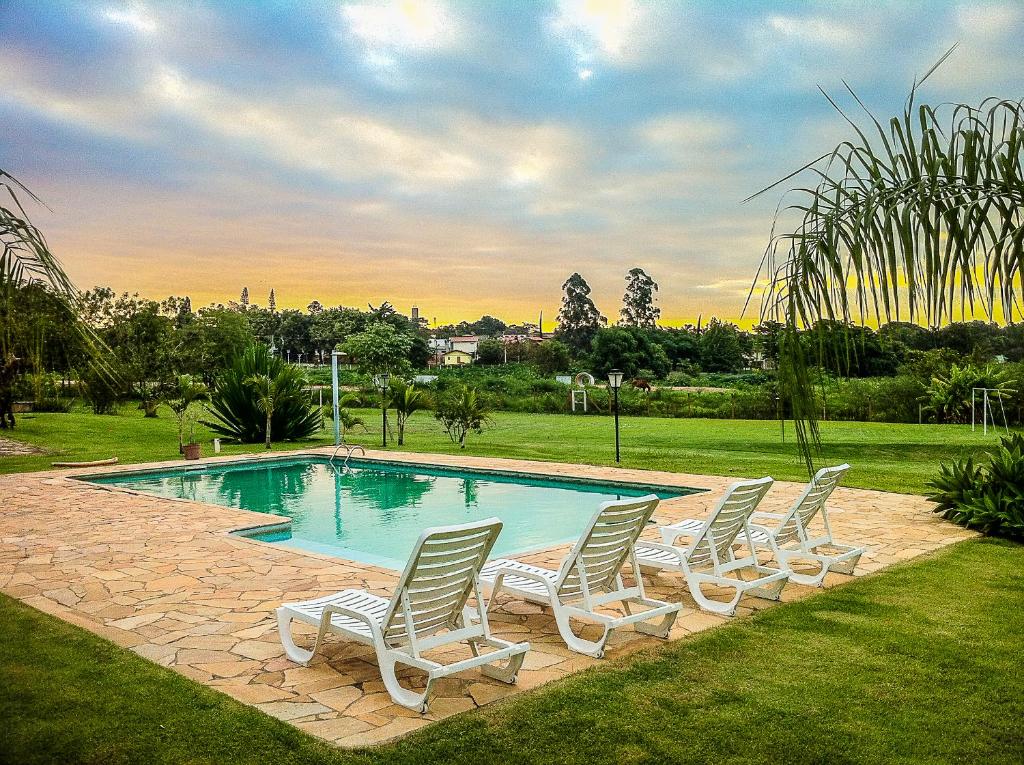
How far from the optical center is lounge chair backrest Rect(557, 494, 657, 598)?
5023 millimetres

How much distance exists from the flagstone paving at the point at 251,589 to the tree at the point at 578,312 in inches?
2726

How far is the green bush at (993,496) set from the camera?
842cm

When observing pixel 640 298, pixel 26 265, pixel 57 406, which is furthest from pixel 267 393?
pixel 640 298

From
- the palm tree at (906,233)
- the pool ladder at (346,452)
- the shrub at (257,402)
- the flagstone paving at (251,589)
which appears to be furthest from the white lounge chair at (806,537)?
the shrub at (257,402)

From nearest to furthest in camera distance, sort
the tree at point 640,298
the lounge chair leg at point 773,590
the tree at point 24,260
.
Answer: the tree at point 24,260 → the lounge chair leg at point 773,590 → the tree at point 640,298

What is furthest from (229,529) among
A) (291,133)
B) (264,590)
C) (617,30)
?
(291,133)

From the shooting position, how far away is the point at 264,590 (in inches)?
263

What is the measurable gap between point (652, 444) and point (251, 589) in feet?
50.7

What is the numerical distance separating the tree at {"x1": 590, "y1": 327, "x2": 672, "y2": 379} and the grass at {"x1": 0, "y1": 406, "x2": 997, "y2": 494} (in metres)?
25.3

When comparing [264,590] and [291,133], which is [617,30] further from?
[291,133]

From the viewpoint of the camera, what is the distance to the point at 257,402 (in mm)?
20438

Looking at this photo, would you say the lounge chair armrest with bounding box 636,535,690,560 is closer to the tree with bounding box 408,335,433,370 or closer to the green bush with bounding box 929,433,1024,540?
the green bush with bounding box 929,433,1024,540

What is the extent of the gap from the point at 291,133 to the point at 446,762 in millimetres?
17371

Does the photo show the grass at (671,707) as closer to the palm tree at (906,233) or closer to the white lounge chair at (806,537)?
the white lounge chair at (806,537)
